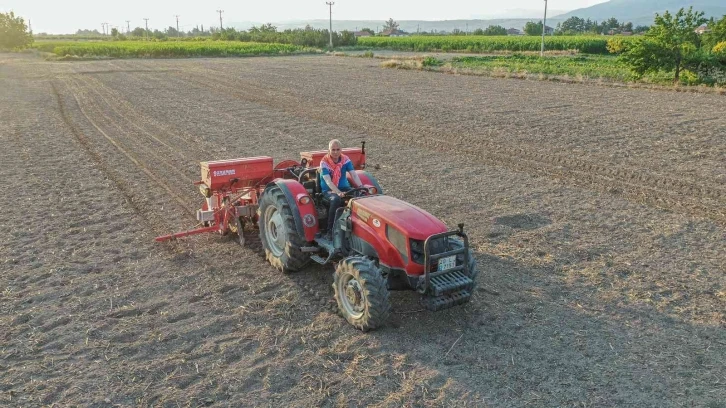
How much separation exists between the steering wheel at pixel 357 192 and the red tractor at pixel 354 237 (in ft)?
0.04

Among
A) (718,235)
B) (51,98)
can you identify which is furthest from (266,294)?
(51,98)

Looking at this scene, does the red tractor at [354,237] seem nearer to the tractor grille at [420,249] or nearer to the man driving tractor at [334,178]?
the tractor grille at [420,249]

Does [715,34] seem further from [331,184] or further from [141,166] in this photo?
[331,184]

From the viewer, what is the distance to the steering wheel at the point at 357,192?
7031mm

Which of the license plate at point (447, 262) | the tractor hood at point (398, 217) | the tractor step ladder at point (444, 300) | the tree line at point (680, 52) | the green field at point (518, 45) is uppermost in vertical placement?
the green field at point (518, 45)

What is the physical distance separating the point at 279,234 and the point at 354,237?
1293 millimetres

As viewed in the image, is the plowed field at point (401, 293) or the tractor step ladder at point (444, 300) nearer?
the plowed field at point (401, 293)

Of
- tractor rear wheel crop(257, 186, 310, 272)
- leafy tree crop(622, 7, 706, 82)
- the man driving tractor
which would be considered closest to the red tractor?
tractor rear wheel crop(257, 186, 310, 272)

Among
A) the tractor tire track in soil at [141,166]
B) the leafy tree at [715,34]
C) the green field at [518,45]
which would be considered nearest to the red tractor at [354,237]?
the tractor tire track in soil at [141,166]

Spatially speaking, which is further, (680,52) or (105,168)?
(680,52)

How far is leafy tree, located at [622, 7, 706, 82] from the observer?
2580cm

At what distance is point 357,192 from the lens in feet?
23.3

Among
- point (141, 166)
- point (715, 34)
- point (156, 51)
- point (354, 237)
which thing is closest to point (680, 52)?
point (715, 34)

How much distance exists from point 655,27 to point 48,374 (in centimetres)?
2867
